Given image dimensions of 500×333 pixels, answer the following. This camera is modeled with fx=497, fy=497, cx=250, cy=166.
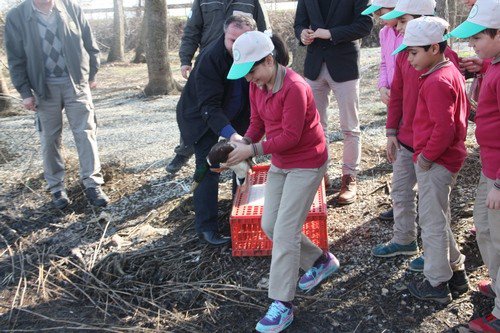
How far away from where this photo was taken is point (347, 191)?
171 inches

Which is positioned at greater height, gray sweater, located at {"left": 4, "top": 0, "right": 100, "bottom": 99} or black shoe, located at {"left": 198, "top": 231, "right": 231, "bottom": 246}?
gray sweater, located at {"left": 4, "top": 0, "right": 100, "bottom": 99}

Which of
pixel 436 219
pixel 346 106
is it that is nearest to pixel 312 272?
pixel 436 219

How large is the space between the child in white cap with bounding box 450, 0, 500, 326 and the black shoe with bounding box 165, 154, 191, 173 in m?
3.40

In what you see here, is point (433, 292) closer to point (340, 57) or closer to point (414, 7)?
point (414, 7)

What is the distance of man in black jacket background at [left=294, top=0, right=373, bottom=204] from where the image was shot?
414cm

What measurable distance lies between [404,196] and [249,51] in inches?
57.0

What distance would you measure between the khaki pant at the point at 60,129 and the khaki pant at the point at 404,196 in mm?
2920

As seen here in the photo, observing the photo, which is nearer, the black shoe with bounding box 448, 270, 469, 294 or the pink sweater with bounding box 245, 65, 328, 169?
the pink sweater with bounding box 245, 65, 328, 169

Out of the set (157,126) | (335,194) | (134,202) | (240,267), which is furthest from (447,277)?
(157,126)

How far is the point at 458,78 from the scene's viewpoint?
8.86ft

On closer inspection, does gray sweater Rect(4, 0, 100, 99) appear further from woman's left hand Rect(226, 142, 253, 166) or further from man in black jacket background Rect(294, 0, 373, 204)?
woman's left hand Rect(226, 142, 253, 166)

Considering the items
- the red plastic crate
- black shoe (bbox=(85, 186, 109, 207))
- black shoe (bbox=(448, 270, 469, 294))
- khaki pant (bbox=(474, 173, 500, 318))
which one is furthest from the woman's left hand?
black shoe (bbox=(85, 186, 109, 207))

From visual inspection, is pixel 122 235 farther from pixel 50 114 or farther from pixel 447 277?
pixel 447 277

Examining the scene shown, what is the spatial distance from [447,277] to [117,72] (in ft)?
53.9
